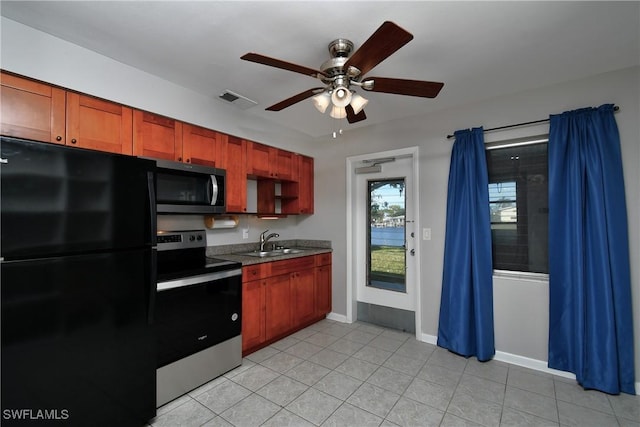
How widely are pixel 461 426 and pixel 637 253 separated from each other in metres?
1.94

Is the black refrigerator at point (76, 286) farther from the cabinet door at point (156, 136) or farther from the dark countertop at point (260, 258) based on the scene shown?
the dark countertop at point (260, 258)

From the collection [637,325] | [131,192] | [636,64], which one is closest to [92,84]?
[131,192]

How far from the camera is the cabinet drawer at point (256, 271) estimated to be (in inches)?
111

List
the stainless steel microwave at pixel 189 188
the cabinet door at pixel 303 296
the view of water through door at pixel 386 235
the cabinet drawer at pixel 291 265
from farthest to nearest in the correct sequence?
the view of water through door at pixel 386 235 < the cabinet door at pixel 303 296 < the cabinet drawer at pixel 291 265 < the stainless steel microwave at pixel 189 188

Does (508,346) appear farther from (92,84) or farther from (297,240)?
(92,84)

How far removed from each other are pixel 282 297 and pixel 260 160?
1612 mm

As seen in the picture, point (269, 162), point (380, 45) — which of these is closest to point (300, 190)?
point (269, 162)

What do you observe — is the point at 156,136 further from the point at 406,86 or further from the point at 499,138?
the point at 499,138

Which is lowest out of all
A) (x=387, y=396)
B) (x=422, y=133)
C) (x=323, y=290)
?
(x=387, y=396)

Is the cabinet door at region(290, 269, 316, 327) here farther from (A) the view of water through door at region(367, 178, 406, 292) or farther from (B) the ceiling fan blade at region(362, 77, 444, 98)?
(B) the ceiling fan blade at region(362, 77, 444, 98)

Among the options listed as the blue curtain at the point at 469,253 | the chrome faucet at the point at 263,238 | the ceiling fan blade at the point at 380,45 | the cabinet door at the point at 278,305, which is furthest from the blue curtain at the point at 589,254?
the chrome faucet at the point at 263,238

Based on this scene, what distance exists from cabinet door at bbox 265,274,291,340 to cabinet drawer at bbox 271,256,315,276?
0.22ft

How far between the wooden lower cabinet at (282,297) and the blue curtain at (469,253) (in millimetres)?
1555

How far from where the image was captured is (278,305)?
10.4 ft
